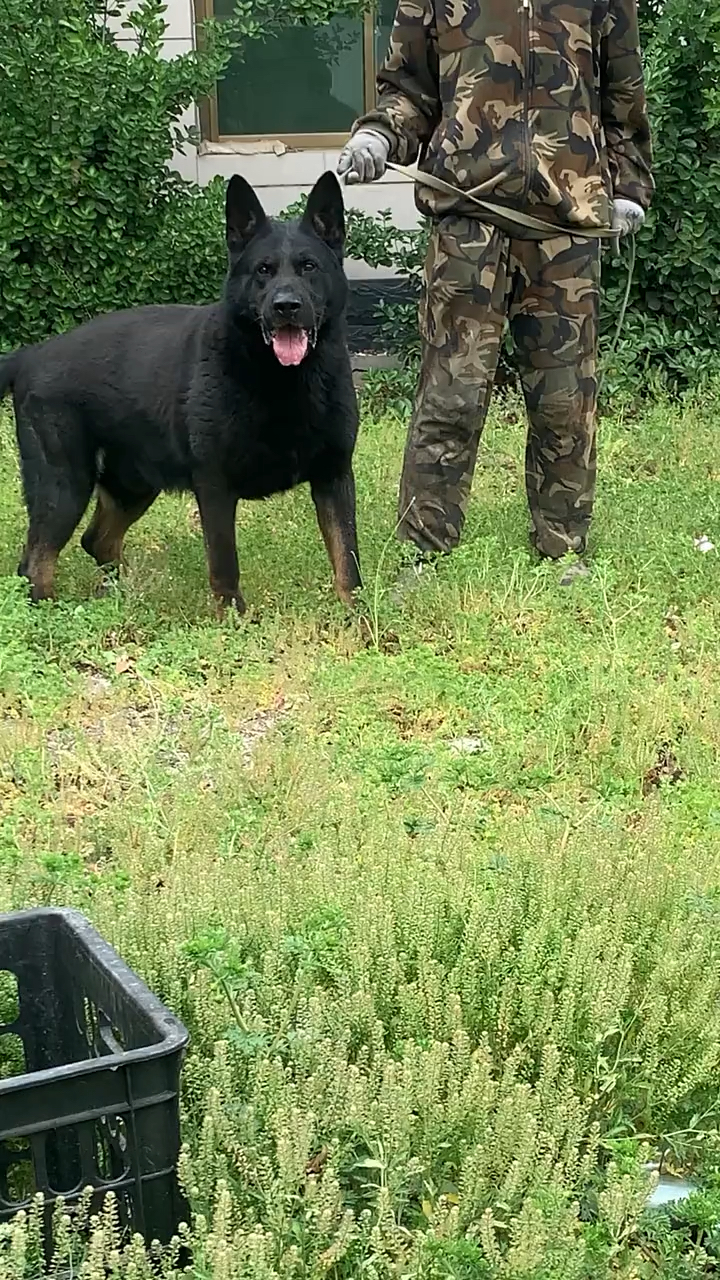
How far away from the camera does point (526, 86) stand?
4.45m

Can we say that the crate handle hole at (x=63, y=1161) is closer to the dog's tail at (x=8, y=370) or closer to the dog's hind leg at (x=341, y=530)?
the dog's hind leg at (x=341, y=530)

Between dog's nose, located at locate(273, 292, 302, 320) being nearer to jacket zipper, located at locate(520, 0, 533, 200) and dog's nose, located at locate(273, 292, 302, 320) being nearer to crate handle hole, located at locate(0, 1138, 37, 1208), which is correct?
jacket zipper, located at locate(520, 0, 533, 200)

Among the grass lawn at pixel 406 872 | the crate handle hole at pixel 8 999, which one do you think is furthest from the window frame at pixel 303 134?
the crate handle hole at pixel 8 999

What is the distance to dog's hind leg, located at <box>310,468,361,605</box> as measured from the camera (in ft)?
15.0

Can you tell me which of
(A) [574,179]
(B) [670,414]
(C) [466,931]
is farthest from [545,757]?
(B) [670,414]

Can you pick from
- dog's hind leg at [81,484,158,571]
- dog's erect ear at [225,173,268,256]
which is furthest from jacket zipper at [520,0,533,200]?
dog's hind leg at [81,484,158,571]

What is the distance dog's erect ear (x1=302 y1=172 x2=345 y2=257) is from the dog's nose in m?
Result: 0.36

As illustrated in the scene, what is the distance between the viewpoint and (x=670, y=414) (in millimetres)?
7266

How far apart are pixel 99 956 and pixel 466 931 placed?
66 cm

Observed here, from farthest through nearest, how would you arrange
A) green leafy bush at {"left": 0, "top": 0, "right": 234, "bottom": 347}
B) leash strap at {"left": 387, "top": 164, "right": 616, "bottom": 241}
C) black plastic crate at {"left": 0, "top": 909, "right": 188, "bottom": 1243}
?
1. green leafy bush at {"left": 0, "top": 0, "right": 234, "bottom": 347}
2. leash strap at {"left": 387, "top": 164, "right": 616, "bottom": 241}
3. black plastic crate at {"left": 0, "top": 909, "right": 188, "bottom": 1243}

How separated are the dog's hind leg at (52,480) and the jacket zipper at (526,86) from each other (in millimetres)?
1735

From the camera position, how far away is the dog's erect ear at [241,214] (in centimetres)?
427

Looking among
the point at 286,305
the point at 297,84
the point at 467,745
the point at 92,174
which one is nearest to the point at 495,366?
the point at 286,305

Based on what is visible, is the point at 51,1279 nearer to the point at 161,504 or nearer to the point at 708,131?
the point at 161,504
